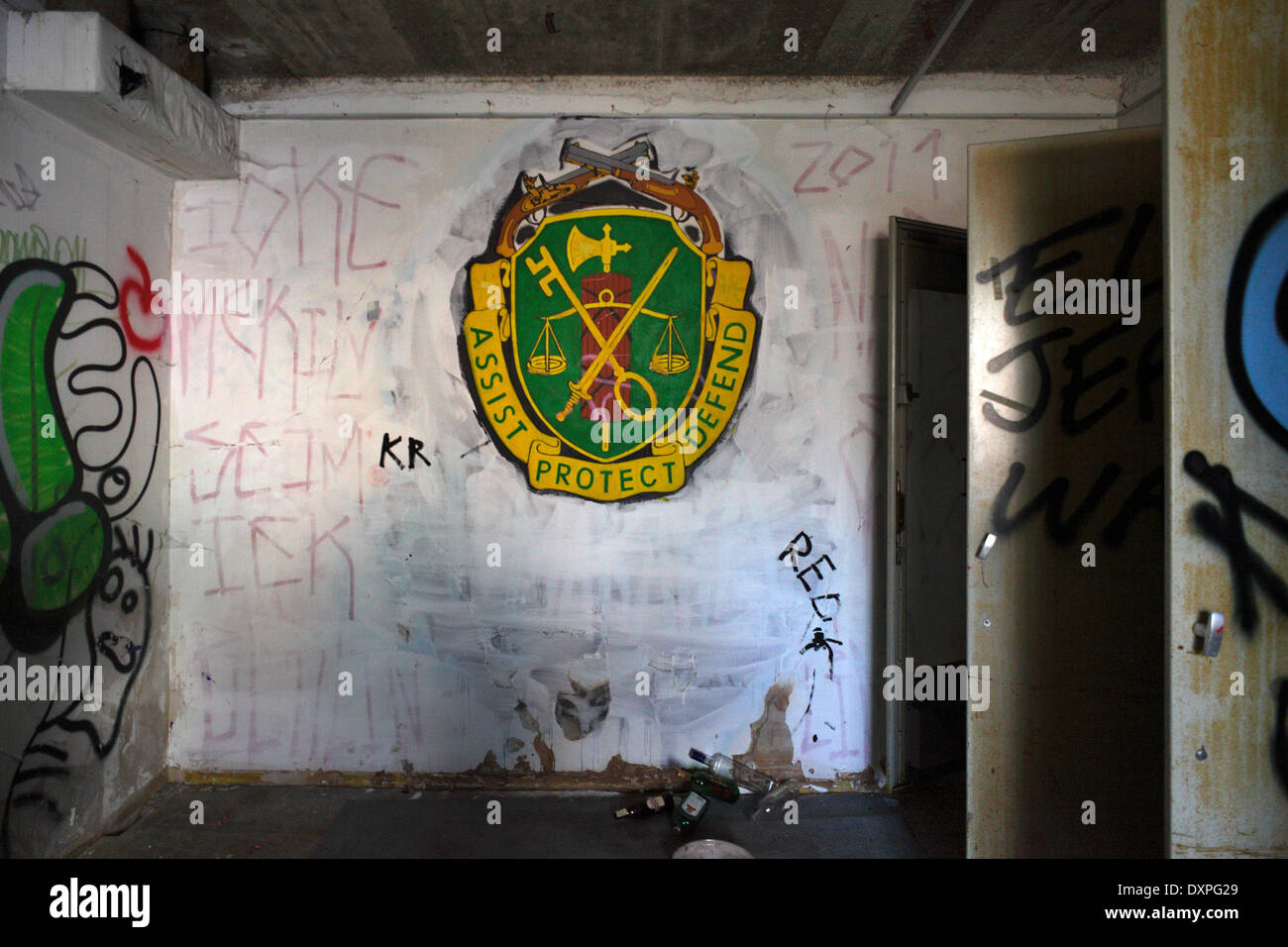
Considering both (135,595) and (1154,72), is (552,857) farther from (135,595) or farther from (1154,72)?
(1154,72)

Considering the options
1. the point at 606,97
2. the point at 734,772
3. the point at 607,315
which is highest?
the point at 606,97

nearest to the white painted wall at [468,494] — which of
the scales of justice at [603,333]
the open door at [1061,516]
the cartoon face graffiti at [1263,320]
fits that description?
the scales of justice at [603,333]

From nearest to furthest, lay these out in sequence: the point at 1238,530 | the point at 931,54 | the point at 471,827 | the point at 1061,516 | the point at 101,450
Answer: the point at 1238,530, the point at 1061,516, the point at 931,54, the point at 101,450, the point at 471,827

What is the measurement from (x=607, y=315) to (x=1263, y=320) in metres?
2.34

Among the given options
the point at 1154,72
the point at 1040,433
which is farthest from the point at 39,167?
the point at 1154,72

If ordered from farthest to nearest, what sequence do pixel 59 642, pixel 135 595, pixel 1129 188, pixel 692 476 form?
1. pixel 692 476
2. pixel 135 595
3. pixel 59 642
4. pixel 1129 188

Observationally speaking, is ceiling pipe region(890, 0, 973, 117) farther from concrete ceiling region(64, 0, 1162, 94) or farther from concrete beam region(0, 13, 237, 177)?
concrete beam region(0, 13, 237, 177)

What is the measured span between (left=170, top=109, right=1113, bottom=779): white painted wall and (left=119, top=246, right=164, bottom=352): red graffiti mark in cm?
13

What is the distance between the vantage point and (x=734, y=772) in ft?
10.7

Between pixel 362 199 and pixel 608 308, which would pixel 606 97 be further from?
pixel 362 199

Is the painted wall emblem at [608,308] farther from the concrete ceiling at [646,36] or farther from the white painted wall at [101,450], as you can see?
the white painted wall at [101,450]

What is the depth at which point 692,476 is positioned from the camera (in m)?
3.26

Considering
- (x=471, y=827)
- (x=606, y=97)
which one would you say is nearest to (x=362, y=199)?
(x=606, y=97)
